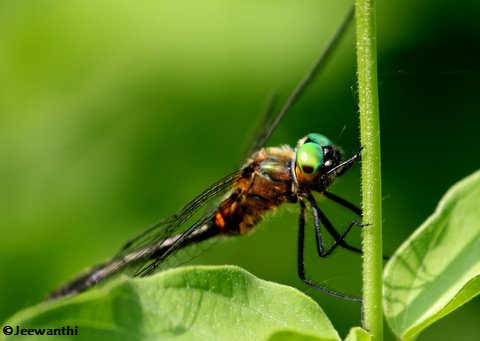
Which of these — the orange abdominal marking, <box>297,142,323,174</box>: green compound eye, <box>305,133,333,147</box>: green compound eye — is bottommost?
the orange abdominal marking

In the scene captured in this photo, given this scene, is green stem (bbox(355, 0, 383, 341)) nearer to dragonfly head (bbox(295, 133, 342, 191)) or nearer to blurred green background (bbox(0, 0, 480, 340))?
dragonfly head (bbox(295, 133, 342, 191))

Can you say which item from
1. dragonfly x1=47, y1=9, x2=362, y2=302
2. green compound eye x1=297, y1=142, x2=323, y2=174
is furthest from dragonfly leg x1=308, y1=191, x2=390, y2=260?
green compound eye x1=297, y1=142, x2=323, y2=174

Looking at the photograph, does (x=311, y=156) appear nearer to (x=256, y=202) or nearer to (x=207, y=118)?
(x=256, y=202)

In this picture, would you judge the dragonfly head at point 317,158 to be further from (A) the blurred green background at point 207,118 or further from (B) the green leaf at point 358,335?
(A) the blurred green background at point 207,118

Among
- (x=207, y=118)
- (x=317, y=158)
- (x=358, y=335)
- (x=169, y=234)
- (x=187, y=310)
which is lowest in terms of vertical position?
(x=358, y=335)

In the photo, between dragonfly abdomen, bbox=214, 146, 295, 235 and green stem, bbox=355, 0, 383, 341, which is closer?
green stem, bbox=355, 0, 383, 341

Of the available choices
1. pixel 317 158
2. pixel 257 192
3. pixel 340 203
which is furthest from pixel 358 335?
pixel 257 192
